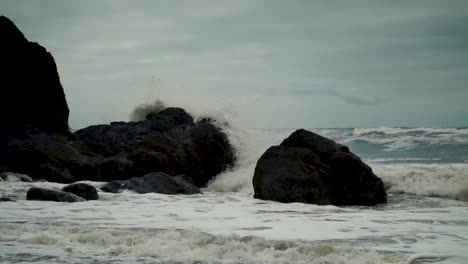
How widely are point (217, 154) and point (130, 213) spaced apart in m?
7.67

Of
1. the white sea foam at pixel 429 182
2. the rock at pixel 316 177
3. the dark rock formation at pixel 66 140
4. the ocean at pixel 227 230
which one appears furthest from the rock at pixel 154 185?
the white sea foam at pixel 429 182

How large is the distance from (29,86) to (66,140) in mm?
2189

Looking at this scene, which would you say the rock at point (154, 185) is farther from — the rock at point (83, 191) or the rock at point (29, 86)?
the rock at point (29, 86)

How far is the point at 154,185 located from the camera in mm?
11461

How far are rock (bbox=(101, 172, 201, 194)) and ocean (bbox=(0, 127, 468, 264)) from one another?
15.2 inches

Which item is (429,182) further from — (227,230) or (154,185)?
(227,230)

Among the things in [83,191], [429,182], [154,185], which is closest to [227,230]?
[83,191]

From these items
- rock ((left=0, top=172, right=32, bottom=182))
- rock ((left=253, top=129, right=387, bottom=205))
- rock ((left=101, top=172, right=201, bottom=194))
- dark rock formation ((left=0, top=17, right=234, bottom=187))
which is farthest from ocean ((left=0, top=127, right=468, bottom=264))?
dark rock formation ((left=0, top=17, right=234, bottom=187))

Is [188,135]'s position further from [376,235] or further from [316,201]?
[376,235]

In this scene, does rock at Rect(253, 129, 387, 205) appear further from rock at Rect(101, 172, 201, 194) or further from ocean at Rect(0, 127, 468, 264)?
rock at Rect(101, 172, 201, 194)

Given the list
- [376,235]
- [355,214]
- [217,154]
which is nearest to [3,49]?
[217,154]

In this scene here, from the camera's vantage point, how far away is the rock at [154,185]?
11180mm

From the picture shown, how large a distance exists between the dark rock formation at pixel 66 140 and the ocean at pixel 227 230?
204cm

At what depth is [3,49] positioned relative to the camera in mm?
15508
